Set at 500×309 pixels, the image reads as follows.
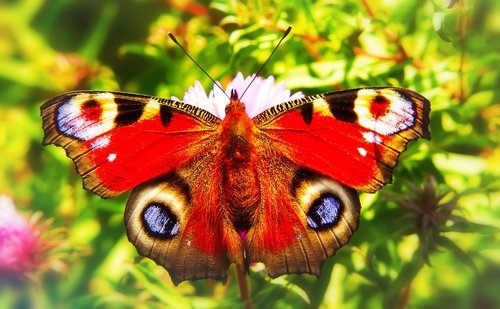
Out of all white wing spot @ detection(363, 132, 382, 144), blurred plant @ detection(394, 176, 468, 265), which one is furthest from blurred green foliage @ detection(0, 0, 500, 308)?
white wing spot @ detection(363, 132, 382, 144)

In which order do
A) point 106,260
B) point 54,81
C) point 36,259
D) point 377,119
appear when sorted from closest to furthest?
1. point 377,119
2. point 36,259
3. point 106,260
4. point 54,81

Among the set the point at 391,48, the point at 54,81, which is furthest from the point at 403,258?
the point at 54,81

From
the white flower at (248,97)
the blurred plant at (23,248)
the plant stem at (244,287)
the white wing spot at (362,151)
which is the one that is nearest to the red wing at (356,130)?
the white wing spot at (362,151)

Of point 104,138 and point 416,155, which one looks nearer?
point 104,138

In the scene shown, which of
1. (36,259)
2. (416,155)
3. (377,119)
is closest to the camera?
(377,119)

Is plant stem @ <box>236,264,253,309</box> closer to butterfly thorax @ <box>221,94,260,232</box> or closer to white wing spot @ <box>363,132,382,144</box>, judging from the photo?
butterfly thorax @ <box>221,94,260,232</box>

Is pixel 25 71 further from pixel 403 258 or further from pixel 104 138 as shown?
pixel 403 258
